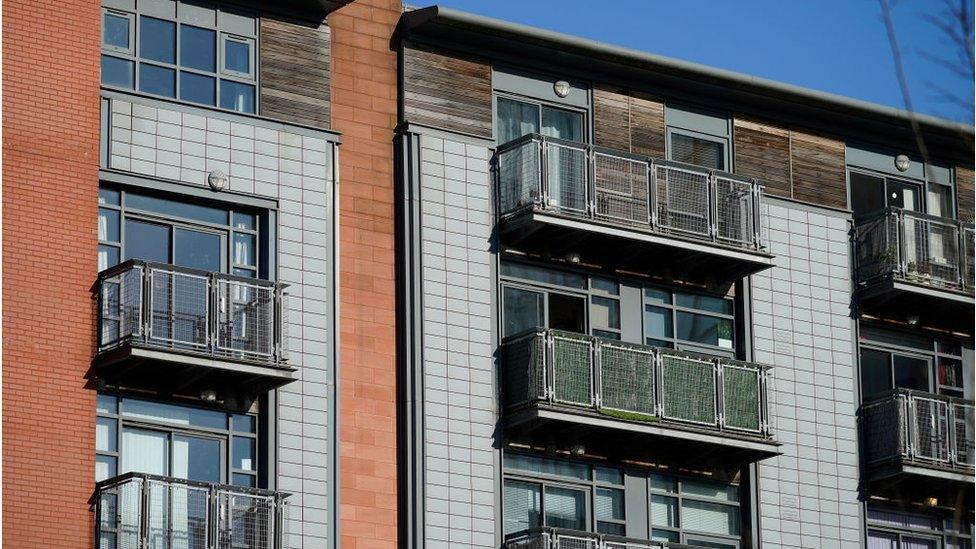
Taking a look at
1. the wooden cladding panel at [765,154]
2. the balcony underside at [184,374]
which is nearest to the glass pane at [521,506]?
the balcony underside at [184,374]

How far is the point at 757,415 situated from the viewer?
107ft

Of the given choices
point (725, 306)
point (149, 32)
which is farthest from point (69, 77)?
point (725, 306)

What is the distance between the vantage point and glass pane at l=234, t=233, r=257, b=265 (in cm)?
3003

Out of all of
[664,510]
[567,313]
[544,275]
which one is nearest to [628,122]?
[544,275]

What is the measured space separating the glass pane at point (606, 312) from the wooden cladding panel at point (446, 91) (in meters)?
3.19

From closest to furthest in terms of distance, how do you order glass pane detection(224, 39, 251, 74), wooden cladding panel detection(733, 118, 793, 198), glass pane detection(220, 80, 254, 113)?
glass pane detection(220, 80, 254, 113) < glass pane detection(224, 39, 251, 74) < wooden cladding panel detection(733, 118, 793, 198)

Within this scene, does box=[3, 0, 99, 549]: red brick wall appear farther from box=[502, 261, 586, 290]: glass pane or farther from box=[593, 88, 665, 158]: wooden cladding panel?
box=[593, 88, 665, 158]: wooden cladding panel

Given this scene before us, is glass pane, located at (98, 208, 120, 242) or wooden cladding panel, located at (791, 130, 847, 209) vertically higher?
wooden cladding panel, located at (791, 130, 847, 209)

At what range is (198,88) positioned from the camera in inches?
1193

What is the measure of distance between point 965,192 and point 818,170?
3.34 m

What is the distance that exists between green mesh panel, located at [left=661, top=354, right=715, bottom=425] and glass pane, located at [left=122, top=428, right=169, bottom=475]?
25.7 feet

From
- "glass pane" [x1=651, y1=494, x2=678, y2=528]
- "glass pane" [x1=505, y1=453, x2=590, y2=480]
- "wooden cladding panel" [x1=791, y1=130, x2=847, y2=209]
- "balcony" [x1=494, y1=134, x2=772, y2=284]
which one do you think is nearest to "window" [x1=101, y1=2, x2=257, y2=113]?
"balcony" [x1=494, y1=134, x2=772, y2=284]

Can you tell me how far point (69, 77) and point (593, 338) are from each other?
8.66 meters

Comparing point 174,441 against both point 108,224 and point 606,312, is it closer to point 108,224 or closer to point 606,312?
point 108,224
